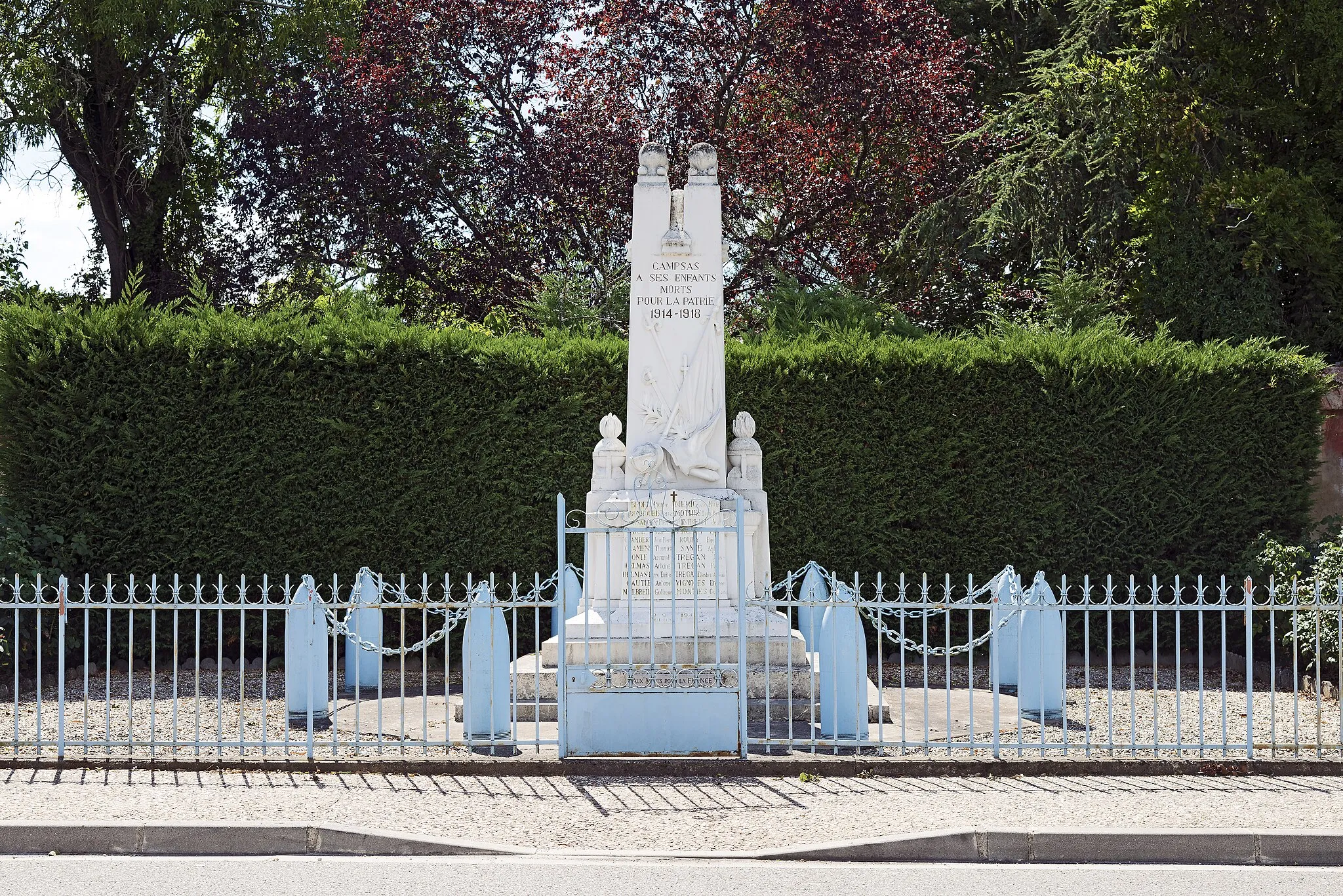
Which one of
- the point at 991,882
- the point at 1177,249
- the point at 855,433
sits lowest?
the point at 991,882

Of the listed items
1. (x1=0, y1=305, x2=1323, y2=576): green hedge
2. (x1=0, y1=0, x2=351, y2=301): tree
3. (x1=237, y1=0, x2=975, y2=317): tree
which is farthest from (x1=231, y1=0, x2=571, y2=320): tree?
(x1=0, y1=305, x2=1323, y2=576): green hedge

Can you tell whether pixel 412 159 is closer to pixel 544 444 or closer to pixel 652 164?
pixel 544 444

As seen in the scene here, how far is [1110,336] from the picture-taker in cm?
1369

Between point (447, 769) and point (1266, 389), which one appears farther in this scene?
point (1266, 389)

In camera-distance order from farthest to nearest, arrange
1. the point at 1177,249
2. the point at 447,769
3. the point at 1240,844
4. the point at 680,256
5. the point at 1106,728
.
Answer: the point at 1177,249 < the point at 680,256 < the point at 1106,728 < the point at 447,769 < the point at 1240,844

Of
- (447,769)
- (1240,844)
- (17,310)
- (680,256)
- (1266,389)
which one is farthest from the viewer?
(1266,389)

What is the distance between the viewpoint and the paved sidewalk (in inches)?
252

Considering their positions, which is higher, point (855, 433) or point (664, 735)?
point (855, 433)

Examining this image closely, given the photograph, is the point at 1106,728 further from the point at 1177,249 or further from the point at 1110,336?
the point at 1177,249

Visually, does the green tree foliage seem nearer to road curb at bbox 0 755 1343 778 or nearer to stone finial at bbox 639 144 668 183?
stone finial at bbox 639 144 668 183

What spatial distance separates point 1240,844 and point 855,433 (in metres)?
7.12

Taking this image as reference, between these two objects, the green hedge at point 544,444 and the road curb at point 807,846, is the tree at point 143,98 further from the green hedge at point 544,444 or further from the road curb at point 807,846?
the road curb at point 807,846

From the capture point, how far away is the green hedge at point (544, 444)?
40.7ft

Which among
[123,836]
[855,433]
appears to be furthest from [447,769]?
[855,433]
